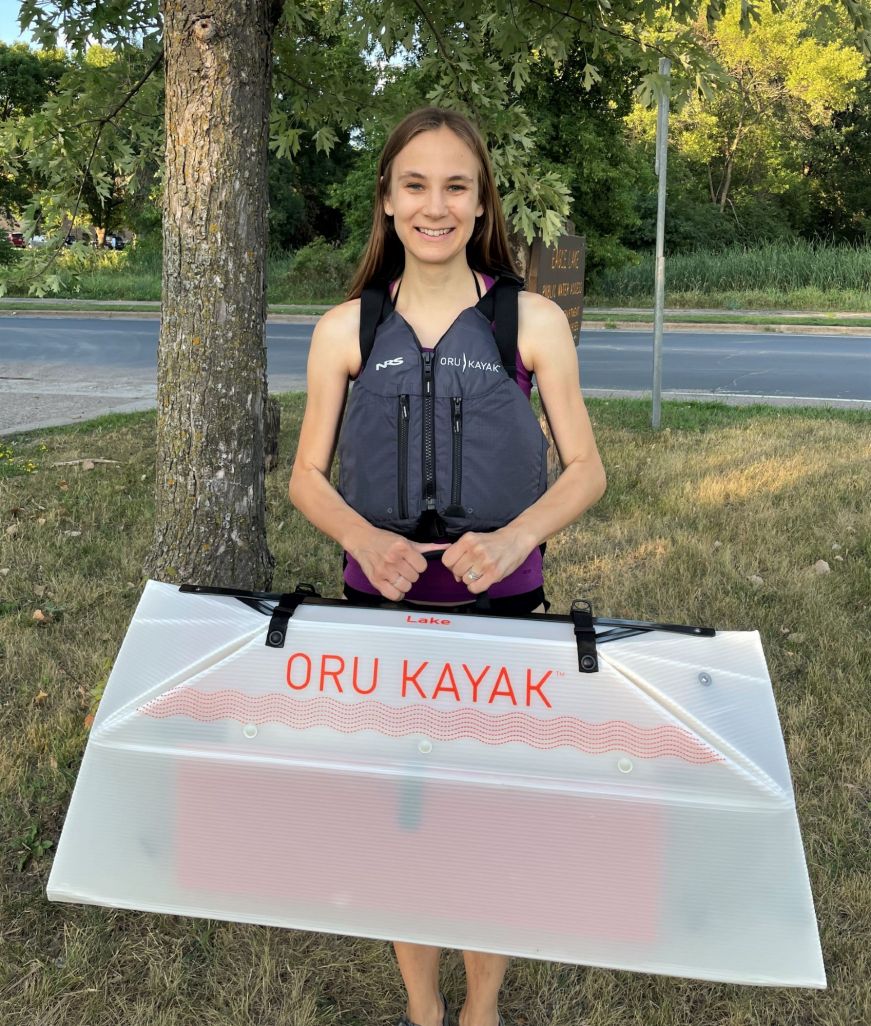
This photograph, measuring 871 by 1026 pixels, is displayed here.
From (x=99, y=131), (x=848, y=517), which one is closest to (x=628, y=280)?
(x=848, y=517)

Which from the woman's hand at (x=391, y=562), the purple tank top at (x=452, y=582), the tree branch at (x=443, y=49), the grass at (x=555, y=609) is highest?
the tree branch at (x=443, y=49)

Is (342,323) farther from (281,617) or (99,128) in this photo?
(99,128)

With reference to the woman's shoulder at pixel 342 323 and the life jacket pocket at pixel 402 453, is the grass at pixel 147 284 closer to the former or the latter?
the woman's shoulder at pixel 342 323

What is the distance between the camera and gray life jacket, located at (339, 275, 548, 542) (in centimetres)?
167

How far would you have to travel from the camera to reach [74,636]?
12.9 feet

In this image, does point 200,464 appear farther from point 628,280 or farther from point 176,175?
point 628,280

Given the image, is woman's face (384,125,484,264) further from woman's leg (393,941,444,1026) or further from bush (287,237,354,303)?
bush (287,237,354,303)

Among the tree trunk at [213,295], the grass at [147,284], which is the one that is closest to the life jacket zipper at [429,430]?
the tree trunk at [213,295]

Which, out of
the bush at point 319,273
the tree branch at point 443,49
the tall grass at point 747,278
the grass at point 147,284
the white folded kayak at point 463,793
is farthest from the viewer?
the bush at point 319,273

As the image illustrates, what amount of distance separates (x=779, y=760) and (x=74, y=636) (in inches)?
130

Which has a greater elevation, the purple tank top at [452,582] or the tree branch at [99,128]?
the tree branch at [99,128]

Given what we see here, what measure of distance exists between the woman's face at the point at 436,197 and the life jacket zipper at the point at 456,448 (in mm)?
310

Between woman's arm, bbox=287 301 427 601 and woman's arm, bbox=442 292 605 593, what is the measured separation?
10 centimetres

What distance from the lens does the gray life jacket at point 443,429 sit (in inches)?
65.6
